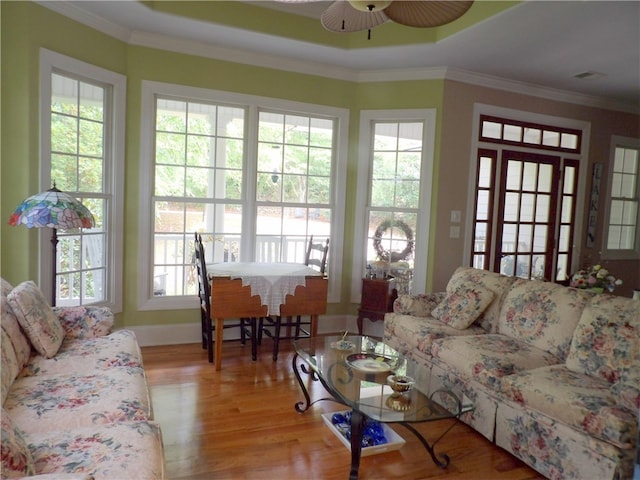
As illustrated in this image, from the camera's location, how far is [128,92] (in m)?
3.75

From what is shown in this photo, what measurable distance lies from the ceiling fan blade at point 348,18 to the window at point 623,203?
464cm

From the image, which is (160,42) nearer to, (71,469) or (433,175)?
(433,175)

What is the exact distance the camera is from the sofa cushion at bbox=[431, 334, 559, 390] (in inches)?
98.7

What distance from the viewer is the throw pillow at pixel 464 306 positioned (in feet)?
10.6

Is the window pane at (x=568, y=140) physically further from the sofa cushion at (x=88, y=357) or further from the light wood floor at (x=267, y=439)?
the sofa cushion at (x=88, y=357)

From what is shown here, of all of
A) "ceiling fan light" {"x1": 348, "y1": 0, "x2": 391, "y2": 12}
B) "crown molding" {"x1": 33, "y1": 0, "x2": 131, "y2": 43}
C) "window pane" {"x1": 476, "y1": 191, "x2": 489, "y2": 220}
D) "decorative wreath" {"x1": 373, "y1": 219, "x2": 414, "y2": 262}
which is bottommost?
"decorative wreath" {"x1": 373, "y1": 219, "x2": 414, "y2": 262}

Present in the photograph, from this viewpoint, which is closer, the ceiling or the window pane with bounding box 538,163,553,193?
the ceiling

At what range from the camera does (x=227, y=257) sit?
424 centimetres

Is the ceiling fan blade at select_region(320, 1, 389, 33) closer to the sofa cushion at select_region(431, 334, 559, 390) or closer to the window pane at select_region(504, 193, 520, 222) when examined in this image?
the sofa cushion at select_region(431, 334, 559, 390)

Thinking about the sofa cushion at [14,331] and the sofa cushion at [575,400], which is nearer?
the sofa cushion at [575,400]

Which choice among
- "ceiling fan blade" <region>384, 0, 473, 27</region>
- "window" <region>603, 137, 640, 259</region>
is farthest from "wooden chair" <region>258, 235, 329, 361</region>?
"window" <region>603, 137, 640, 259</region>

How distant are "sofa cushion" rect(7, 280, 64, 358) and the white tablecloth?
118 cm

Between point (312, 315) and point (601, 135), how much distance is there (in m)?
4.19

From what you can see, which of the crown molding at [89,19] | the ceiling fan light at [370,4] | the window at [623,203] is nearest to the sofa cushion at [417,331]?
the ceiling fan light at [370,4]
